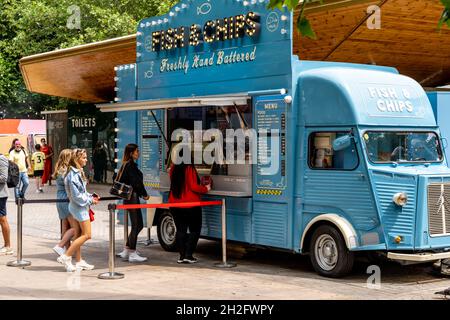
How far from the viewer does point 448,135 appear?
14852 mm

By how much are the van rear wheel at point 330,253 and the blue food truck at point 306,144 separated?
0.01 meters

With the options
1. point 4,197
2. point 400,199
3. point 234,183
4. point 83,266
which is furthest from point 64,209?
point 400,199

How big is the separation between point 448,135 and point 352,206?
561cm

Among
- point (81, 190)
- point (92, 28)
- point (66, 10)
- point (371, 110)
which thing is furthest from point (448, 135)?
point (66, 10)

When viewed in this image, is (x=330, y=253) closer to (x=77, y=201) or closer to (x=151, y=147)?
(x=77, y=201)

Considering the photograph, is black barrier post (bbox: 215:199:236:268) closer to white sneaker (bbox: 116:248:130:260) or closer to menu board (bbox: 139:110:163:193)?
white sneaker (bbox: 116:248:130:260)

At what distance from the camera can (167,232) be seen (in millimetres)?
13086

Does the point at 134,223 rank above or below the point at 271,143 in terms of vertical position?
below

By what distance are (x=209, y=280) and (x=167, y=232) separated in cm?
310

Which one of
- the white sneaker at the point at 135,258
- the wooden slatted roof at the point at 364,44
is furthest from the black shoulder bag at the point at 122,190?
the wooden slatted roof at the point at 364,44

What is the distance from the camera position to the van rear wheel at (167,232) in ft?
42.3

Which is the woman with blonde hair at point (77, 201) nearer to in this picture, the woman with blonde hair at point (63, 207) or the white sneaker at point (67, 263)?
the white sneaker at point (67, 263)

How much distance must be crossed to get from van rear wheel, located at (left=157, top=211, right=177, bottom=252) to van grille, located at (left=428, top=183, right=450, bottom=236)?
4503 mm

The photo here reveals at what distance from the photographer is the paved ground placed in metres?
9.09
